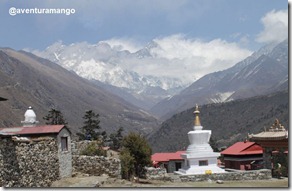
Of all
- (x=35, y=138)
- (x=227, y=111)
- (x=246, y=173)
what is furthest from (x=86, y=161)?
(x=227, y=111)

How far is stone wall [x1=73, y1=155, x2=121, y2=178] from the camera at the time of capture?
16688 millimetres

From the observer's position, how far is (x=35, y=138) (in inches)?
597

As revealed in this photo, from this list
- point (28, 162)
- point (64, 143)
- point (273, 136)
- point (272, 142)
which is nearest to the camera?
point (28, 162)

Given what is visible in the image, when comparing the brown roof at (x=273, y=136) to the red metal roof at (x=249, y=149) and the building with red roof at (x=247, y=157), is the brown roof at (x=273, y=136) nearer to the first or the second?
the red metal roof at (x=249, y=149)

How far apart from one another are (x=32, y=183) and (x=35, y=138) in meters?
1.72

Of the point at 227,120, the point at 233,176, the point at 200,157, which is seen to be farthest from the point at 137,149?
the point at 227,120

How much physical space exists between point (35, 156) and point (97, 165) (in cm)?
313

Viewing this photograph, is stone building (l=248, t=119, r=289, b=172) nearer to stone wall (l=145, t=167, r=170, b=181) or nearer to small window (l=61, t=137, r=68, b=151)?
stone wall (l=145, t=167, r=170, b=181)

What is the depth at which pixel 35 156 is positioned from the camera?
47.3 feet

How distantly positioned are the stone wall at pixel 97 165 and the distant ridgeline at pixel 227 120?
3671 inches

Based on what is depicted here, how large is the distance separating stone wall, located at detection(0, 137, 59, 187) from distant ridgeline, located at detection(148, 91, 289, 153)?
314ft

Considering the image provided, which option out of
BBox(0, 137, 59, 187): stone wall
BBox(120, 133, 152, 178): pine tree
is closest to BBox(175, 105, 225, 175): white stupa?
BBox(120, 133, 152, 178): pine tree

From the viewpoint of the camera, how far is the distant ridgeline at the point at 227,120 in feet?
382

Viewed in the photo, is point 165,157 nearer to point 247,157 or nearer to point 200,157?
point 200,157
